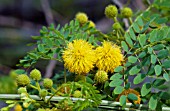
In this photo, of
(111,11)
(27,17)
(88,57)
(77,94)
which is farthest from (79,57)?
(27,17)

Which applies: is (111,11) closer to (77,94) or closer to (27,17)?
(77,94)

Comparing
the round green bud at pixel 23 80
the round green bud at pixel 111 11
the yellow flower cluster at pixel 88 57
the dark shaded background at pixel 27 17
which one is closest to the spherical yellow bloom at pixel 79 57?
the yellow flower cluster at pixel 88 57

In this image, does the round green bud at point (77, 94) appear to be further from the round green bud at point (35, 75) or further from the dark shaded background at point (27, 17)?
the dark shaded background at point (27, 17)

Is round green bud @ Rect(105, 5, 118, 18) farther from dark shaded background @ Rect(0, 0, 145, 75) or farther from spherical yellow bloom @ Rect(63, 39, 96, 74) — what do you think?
dark shaded background @ Rect(0, 0, 145, 75)

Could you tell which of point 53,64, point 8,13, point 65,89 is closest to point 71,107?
point 65,89

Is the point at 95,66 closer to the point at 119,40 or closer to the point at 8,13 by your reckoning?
the point at 119,40

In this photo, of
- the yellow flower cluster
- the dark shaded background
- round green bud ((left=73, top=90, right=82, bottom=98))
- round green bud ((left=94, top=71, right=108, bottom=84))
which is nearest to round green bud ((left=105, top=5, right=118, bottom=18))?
the yellow flower cluster
